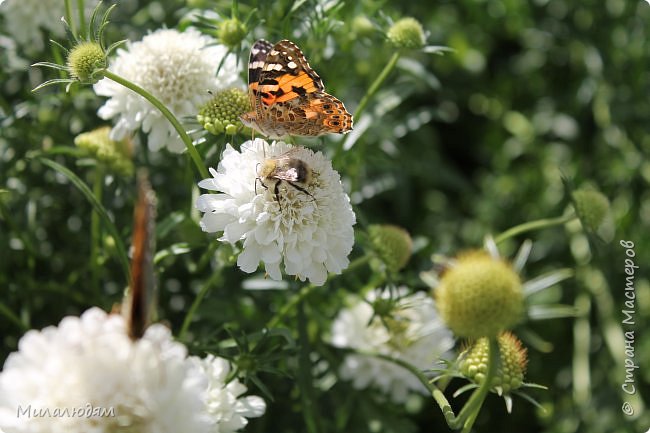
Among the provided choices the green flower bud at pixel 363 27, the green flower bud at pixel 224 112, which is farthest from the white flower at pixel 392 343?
the green flower bud at pixel 363 27

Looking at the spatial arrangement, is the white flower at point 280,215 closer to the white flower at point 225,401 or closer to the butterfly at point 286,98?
the butterfly at point 286,98

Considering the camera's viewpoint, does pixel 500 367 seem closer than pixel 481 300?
No

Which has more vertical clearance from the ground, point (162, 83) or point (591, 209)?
point (162, 83)

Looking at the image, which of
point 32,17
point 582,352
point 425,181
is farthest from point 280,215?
point 425,181

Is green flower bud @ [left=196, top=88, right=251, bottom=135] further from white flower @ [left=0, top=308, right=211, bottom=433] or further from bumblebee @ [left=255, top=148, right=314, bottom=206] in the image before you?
white flower @ [left=0, top=308, right=211, bottom=433]

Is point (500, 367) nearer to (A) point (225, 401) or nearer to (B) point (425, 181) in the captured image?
(A) point (225, 401)

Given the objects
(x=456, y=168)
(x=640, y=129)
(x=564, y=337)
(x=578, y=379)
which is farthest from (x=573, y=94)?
(x=578, y=379)

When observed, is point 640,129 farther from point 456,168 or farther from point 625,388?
point 625,388
